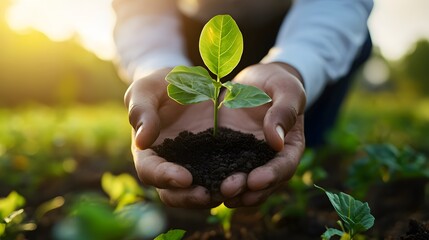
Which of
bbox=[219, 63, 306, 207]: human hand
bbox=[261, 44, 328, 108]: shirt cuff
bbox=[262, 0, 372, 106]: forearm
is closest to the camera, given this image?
bbox=[219, 63, 306, 207]: human hand

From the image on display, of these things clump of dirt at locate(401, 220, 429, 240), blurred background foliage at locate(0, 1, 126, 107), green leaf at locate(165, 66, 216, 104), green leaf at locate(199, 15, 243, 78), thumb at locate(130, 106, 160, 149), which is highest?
green leaf at locate(199, 15, 243, 78)

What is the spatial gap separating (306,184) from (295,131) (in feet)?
1.66

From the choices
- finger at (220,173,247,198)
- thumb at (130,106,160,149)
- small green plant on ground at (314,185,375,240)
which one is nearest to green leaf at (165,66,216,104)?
thumb at (130,106,160,149)

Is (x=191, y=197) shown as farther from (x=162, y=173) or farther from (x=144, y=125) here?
(x=144, y=125)

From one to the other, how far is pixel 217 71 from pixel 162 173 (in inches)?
14.8

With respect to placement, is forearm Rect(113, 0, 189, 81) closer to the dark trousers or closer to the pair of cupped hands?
the dark trousers

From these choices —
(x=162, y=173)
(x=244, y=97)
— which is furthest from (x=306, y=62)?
(x=162, y=173)

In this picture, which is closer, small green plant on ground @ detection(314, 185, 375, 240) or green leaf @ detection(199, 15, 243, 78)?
small green plant on ground @ detection(314, 185, 375, 240)

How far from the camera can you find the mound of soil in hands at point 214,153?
1473mm

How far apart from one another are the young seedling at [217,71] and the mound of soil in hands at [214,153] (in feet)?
0.67

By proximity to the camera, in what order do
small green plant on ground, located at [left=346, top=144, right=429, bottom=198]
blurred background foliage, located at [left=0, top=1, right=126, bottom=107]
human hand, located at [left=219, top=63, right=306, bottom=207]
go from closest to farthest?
human hand, located at [left=219, top=63, right=306, bottom=207]
small green plant on ground, located at [left=346, top=144, right=429, bottom=198]
blurred background foliage, located at [left=0, top=1, right=126, bottom=107]

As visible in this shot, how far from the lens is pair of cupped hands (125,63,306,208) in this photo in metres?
1.40

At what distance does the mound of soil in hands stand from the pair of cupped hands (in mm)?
45

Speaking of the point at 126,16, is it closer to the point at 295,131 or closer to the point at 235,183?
the point at 295,131
